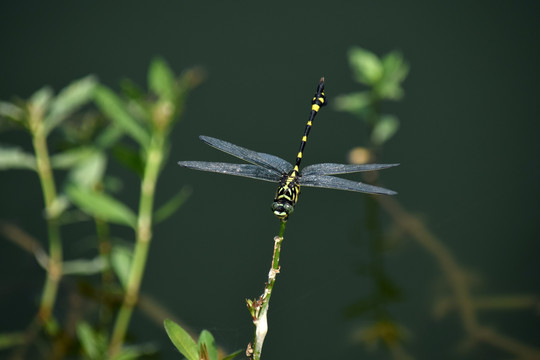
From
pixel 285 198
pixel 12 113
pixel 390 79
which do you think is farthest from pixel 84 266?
pixel 390 79

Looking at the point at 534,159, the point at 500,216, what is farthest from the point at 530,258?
the point at 534,159

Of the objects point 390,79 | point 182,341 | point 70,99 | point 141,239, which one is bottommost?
point 182,341

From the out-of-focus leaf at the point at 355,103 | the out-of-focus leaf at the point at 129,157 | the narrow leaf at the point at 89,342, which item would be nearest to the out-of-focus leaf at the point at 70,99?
the out-of-focus leaf at the point at 129,157

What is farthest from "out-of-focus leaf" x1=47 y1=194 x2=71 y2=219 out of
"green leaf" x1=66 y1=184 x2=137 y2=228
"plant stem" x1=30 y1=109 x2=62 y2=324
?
"green leaf" x1=66 y1=184 x2=137 y2=228

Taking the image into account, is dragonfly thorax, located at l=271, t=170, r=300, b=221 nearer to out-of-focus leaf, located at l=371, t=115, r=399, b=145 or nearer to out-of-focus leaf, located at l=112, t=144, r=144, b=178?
out-of-focus leaf, located at l=112, t=144, r=144, b=178

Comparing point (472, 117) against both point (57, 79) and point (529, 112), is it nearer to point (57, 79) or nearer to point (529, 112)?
point (529, 112)

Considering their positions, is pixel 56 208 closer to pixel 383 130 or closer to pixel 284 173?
pixel 284 173
